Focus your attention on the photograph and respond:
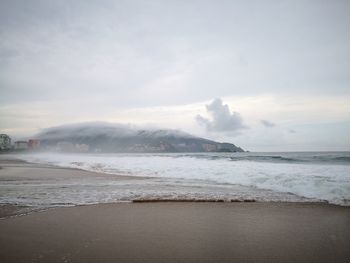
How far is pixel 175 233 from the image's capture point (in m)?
4.93

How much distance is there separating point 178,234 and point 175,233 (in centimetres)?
8

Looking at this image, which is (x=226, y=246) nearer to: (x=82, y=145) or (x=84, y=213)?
(x=84, y=213)

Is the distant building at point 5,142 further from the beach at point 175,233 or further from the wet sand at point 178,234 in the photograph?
the wet sand at point 178,234

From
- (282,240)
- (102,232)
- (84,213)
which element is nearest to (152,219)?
(102,232)

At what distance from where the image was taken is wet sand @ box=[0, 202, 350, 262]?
3.88m

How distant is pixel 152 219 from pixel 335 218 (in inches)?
168

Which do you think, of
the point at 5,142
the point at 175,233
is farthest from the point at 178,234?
the point at 5,142

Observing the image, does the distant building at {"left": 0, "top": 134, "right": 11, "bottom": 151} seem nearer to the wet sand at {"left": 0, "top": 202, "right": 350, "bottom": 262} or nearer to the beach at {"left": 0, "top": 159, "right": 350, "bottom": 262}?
the beach at {"left": 0, "top": 159, "right": 350, "bottom": 262}

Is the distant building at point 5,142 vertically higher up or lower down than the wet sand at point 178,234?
higher up

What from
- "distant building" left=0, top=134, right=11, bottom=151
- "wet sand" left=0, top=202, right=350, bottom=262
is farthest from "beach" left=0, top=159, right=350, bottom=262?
"distant building" left=0, top=134, right=11, bottom=151

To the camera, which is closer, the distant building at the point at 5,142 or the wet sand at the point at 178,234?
the wet sand at the point at 178,234

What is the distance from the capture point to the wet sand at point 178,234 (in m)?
3.88

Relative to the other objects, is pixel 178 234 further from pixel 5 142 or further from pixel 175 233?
pixel 5 142

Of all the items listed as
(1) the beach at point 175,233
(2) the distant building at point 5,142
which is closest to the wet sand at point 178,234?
(1) the beach at point 175,233
